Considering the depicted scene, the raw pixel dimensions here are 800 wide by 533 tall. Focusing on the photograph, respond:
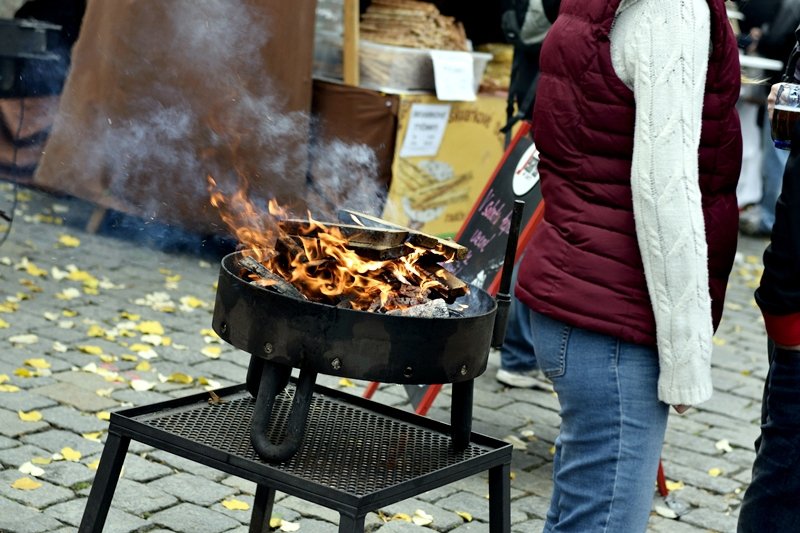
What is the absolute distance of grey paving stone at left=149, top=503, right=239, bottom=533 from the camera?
4.05 m

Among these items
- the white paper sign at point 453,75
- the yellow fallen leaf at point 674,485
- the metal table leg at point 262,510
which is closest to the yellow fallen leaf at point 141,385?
the metal table leg at point 262,510

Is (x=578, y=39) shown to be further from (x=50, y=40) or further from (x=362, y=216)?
(x=50, y=40)

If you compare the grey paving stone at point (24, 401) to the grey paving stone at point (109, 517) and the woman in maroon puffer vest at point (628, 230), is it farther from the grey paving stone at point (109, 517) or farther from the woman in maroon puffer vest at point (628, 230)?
the woman in maroon puffer vest at point (628, 230)

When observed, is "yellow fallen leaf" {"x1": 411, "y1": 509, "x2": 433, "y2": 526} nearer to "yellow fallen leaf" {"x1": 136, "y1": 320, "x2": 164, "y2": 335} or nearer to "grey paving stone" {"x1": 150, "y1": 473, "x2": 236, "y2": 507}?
"grey paving stone" {"x1": 150, "y1": 473, "x2": 236, "y2": 507}

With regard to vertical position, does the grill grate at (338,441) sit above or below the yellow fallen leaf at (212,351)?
above

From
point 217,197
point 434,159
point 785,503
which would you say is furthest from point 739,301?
point 217,197

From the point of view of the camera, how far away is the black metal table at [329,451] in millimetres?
2775

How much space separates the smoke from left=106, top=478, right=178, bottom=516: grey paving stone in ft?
8.82

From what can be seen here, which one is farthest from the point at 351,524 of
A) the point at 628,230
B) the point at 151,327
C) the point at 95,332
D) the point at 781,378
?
the point at 151,327

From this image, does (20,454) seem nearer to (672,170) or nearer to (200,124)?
(672,170)

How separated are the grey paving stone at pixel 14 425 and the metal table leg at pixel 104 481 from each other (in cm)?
174

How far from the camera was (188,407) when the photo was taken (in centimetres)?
325

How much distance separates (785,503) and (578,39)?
1.47 m

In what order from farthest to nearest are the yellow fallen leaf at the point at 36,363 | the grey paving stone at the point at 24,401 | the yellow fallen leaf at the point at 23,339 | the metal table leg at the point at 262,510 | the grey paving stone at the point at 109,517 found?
1. the yellow fallen leaf at the point at 23,339
2. the yellow fallen leaf at the point at 36,363
3. the grey paving stone at the point at 24,401
4. the grey paving stone at the point at 109,517
5. the metal table leg at the point at 262,510
